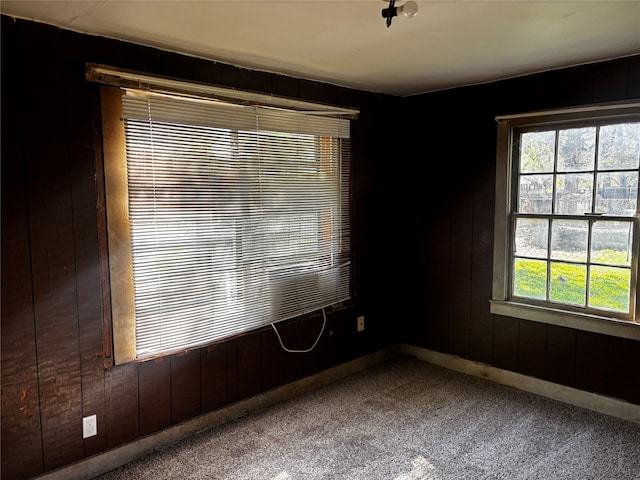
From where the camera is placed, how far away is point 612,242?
10.0ft

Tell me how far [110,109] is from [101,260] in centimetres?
79

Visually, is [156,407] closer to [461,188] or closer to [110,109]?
[110,109]

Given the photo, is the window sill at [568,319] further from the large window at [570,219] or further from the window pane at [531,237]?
the window pane at [531,237]

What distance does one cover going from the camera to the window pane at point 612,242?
2986 mm

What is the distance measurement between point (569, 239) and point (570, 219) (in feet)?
0.46

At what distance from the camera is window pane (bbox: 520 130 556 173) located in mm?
3277

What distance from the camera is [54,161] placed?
7.41 ft

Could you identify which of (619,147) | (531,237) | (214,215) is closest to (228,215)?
(214,215)

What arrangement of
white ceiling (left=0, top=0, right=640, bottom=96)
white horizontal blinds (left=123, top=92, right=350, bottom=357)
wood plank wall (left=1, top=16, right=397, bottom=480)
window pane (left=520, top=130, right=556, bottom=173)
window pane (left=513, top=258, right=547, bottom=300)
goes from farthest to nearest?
window pane (left=513, top=258, right=547, bottom=300) < window pane (left=520, top=130, right=556, bottom=173) < white horizontal blinds (left=123, top=92, right=350, bottom=357) < wood plank wall (left=1, top=16, right=397, bottom=480) < white ceiling (left=0, top=0, right=640, bottom=96)

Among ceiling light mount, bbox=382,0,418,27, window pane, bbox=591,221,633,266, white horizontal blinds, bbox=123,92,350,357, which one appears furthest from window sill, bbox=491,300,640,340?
ceiling light mount, bbox=382,0,418,27

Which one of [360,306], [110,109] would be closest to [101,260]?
[110,109]

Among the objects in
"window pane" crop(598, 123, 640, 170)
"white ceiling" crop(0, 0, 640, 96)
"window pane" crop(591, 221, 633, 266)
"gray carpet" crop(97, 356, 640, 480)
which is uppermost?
"white ceiling" crop(0, 0, 640, 96)

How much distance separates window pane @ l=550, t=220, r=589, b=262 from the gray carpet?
105cm

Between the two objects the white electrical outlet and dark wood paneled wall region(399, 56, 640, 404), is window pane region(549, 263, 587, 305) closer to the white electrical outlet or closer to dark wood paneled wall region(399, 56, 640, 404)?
dark wood paneled wall region(399, 56, 640, 404)
